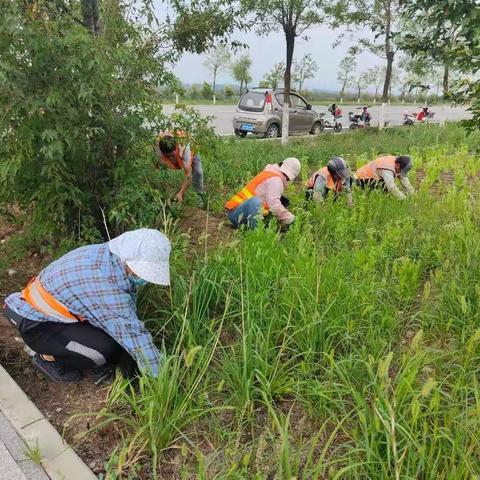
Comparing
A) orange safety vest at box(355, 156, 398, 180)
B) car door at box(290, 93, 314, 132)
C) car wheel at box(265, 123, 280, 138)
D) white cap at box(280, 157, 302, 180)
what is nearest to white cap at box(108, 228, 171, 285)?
white cap at box(280, 157, 302, 180)

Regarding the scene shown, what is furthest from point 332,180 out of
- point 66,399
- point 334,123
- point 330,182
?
point 334,123

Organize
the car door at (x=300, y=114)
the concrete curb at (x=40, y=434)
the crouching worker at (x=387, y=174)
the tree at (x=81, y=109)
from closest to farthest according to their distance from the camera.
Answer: the concrete curb at (x=40, y=434) < the tree at (x=81, y=109) < the crouching worker at (x=387, y=174) < the car door at (x=300, y=114)

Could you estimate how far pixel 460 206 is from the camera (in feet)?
14.9

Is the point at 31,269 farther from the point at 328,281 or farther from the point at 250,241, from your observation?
the point at 328,281

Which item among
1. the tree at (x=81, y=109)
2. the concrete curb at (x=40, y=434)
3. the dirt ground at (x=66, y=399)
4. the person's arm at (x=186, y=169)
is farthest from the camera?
the person's arm at (x=186, y=169)

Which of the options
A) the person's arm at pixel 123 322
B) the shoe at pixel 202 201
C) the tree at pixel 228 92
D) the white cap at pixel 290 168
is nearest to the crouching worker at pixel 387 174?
the white cap at pixel 290 168

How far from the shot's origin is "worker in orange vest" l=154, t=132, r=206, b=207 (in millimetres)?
4500

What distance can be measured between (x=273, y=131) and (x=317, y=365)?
38.1ft

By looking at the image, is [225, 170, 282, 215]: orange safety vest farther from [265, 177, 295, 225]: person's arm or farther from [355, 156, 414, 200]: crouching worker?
[355, 156, 414, 200]: crouching worker

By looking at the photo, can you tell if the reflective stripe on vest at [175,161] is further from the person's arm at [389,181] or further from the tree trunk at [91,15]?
the person's arm at [389,181]

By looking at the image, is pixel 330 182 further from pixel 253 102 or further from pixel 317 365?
pixel 253 102

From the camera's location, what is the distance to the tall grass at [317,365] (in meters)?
1.84

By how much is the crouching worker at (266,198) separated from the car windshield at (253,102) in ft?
29.4

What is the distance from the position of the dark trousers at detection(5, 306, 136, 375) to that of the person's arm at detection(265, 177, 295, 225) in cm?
214
